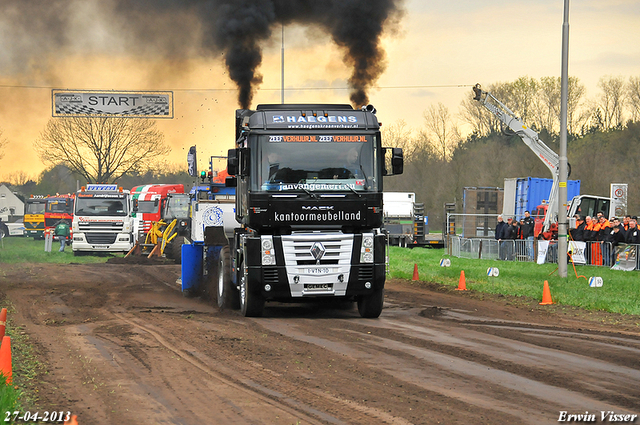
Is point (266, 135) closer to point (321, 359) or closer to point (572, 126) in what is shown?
point (321, 359)

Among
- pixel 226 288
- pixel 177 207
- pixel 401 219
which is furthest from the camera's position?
pixel 401 219

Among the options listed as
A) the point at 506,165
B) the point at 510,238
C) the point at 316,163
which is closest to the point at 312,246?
the point at 316,163

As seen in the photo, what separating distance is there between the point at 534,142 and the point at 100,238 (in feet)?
62.3

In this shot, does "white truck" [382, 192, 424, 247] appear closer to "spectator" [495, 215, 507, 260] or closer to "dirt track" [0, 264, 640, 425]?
"spectator" [495, 215, 507, 260]

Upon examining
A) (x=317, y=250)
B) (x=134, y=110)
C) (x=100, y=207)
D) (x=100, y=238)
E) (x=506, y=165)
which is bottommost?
(x=100, y=238)

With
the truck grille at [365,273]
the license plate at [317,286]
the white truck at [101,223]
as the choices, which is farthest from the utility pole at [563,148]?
the white truck at [101,223]

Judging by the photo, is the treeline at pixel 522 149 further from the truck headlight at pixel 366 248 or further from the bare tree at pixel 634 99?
the truck headlight at pixel 366 248

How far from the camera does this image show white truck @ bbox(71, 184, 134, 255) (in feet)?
108

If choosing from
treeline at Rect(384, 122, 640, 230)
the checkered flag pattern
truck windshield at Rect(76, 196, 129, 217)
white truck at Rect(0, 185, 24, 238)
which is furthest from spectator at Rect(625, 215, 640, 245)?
white truck at Rect(0, 185, 24, 238)

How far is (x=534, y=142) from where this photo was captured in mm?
30875

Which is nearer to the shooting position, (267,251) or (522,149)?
(267,251)

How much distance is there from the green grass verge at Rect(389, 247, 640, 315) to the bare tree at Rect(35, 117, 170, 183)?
4124 cm

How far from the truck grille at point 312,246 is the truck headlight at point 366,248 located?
236 millimetres

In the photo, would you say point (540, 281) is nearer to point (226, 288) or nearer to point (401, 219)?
point (226, 288)
